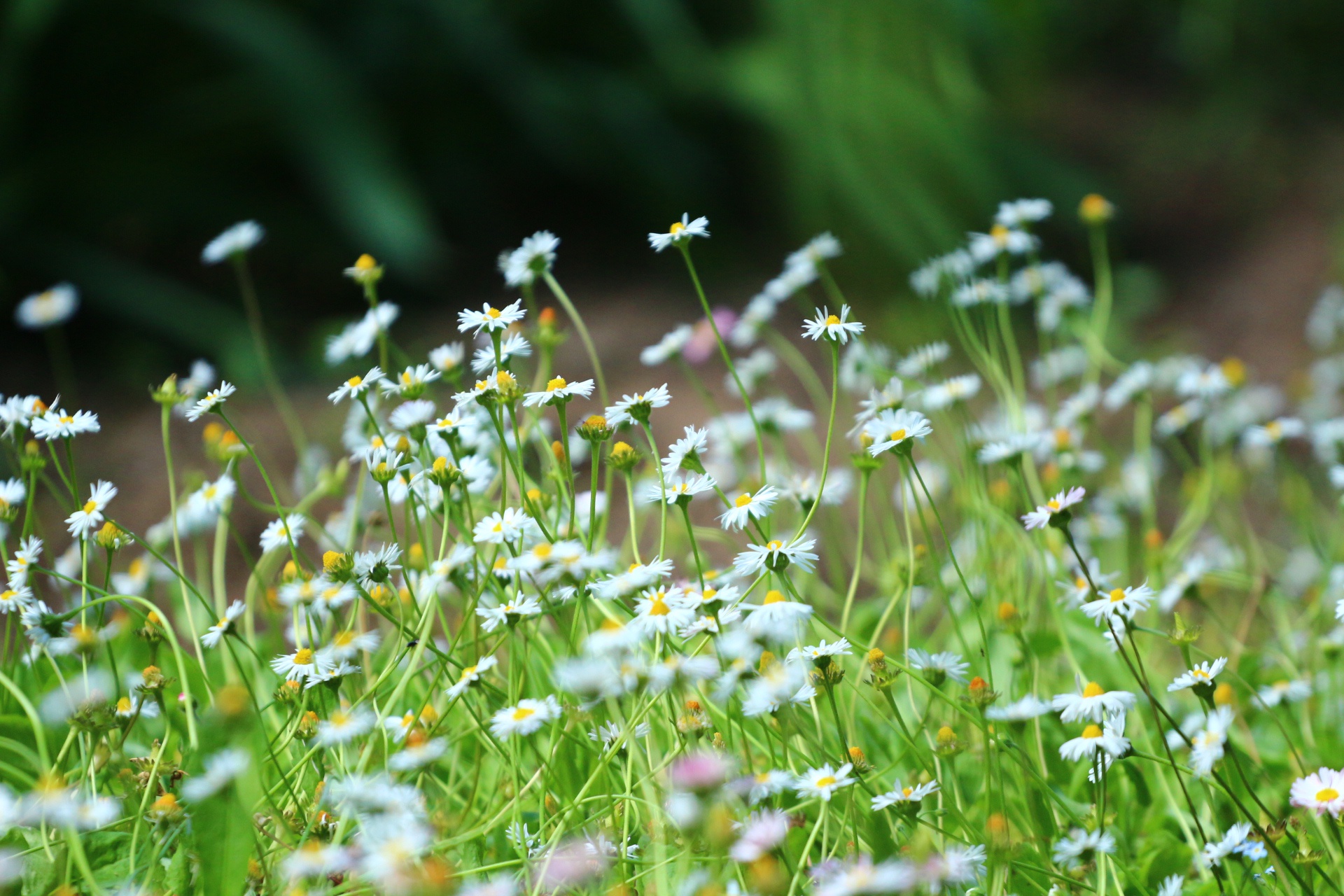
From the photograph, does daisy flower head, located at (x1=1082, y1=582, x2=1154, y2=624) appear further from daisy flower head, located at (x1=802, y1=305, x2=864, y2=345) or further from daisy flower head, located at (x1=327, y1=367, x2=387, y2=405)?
daisy flower head, located at (x1=327, y1=367, x2=387, y2=405)

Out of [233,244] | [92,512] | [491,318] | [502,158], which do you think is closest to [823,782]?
[491,318]

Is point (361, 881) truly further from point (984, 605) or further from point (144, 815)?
point (984, 605)

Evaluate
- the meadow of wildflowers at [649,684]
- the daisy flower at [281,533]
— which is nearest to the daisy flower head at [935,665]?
the meadow of wildflowers at [649,684]

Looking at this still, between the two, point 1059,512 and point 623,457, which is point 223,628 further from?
point 1059,512

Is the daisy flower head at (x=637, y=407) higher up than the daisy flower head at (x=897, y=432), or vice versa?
the daisy flower head at (x=637, y=407)

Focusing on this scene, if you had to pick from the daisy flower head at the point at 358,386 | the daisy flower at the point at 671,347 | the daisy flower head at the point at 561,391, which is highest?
the daisy flower at the point at 671,347

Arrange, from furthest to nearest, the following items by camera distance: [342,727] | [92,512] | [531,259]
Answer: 1. [531,259]
2. [92,512]
3. [342,727]

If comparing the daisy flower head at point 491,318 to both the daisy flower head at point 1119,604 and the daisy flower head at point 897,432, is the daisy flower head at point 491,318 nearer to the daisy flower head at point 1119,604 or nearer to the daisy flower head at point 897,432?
the daisy flower head at point 897,432

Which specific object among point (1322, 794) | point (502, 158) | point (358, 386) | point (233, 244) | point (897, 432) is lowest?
point (1322, 794)
